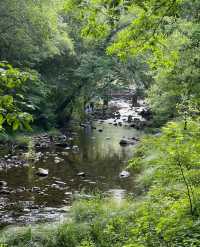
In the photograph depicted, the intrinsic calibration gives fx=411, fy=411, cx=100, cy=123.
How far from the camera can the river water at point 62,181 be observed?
1366 centimetres

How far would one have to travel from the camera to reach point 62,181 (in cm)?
1773

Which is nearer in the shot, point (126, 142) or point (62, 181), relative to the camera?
point (62, 181)

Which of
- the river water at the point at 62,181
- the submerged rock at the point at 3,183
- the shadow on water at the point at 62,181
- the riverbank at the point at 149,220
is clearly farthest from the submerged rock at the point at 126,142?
the riverbank at the point at 149,220

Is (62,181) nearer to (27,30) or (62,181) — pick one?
(62,181)

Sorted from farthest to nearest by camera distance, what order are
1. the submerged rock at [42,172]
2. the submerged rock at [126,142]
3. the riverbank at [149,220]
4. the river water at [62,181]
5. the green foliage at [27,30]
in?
1. the submerged rock at [126,142]
2. the green foliage at [27,30]
3. the submerged rock at [42,172]
4. the river water at [62,181]
5. the riverbank at [149,220]

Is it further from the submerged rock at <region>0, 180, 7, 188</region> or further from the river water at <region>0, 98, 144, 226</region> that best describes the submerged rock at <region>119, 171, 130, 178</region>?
the submerged rock at <region>0, 180, 7, 188</region>

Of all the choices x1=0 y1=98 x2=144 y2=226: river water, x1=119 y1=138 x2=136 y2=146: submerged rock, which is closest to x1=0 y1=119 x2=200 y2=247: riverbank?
x1=0 y1=98 x2=144 y2=226: river water

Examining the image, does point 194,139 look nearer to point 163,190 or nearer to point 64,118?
point 163,190

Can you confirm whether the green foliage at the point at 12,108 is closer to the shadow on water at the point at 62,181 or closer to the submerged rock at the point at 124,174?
the shadow on water at the point at 62,181

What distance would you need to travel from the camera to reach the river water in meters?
13.7

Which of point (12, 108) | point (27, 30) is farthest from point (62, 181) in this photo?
point (12, 108)

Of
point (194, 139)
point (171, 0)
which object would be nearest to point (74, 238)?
point (194, 139)

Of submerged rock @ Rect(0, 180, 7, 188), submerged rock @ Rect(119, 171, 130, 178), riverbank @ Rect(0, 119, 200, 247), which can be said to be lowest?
submerged rock @ Rect(119, 171, 130, 178)

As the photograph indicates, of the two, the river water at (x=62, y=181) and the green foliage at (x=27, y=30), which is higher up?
the green foliage at (x=27, y=30)
